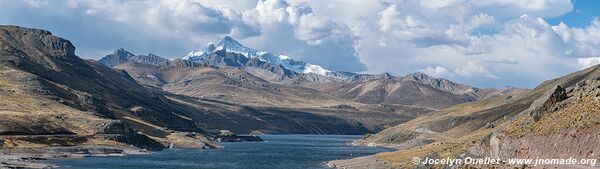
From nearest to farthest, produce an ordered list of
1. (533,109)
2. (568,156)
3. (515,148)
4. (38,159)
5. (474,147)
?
1. (568,156)
2. (515,148)
3. (533,109)
4. (474,147)
5. (38,159)

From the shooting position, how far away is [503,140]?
8512cm

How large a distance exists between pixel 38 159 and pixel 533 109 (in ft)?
402

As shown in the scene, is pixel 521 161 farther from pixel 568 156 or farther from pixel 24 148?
pixel 24 148

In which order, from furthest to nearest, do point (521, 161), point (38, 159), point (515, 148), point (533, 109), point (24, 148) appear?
point (24, 148), point (38, 159), point (533, 109), point (515, 148), point (521, 161)

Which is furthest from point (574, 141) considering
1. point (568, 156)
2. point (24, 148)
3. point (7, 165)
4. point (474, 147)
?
point (24, 148)

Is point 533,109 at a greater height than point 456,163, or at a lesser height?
greater

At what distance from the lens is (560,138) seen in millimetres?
73750

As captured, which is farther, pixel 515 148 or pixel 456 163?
pixel 456 163

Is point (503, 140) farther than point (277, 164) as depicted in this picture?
No

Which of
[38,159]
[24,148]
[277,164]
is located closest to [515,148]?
[277,164]

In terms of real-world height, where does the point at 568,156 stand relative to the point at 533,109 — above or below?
below

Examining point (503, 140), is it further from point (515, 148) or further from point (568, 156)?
point (568, 156)

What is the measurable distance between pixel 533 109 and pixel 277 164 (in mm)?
93955

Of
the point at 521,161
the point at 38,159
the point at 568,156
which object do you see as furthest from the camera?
the point at 38,159
